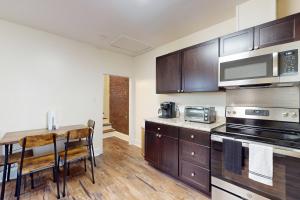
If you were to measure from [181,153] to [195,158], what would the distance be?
0.82 ft

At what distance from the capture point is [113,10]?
7.13 feet

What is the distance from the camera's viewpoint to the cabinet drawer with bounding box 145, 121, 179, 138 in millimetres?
2418

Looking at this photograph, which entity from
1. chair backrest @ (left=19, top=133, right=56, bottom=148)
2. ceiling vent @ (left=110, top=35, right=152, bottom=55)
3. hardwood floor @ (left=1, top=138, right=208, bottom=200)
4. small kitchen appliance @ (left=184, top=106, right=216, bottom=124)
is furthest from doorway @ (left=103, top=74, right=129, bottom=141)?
chair backrest @ (left=19, top=133, right=56, bottom=148)

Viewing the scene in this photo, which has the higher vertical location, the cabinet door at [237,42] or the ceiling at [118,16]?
the ceiling at [118,16]

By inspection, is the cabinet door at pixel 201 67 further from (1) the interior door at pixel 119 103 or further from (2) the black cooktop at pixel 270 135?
(1) the interior door at pixel 119 103

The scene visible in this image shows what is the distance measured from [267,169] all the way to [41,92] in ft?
11.7

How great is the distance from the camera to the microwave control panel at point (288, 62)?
1474 mm

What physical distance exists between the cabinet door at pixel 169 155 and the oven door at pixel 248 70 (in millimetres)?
1195

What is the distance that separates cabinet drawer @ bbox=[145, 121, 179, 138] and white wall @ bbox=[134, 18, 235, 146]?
0.77 meters

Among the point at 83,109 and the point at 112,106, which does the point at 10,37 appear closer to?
the point at 83,109

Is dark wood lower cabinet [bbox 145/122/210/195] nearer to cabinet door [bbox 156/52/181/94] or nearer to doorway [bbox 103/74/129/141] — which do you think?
cabinet door [bbox 156/52/181/94]

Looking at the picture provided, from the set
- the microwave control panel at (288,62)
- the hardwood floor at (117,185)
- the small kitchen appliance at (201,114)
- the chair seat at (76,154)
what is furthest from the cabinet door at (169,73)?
the chair seat at (76,154)

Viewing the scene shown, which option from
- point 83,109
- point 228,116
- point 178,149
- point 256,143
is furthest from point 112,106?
point 256,143

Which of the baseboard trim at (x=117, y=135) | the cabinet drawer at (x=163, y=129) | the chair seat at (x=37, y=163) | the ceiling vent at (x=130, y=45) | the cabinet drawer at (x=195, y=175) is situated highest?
the ceiling vent at (x=130, y=45)
